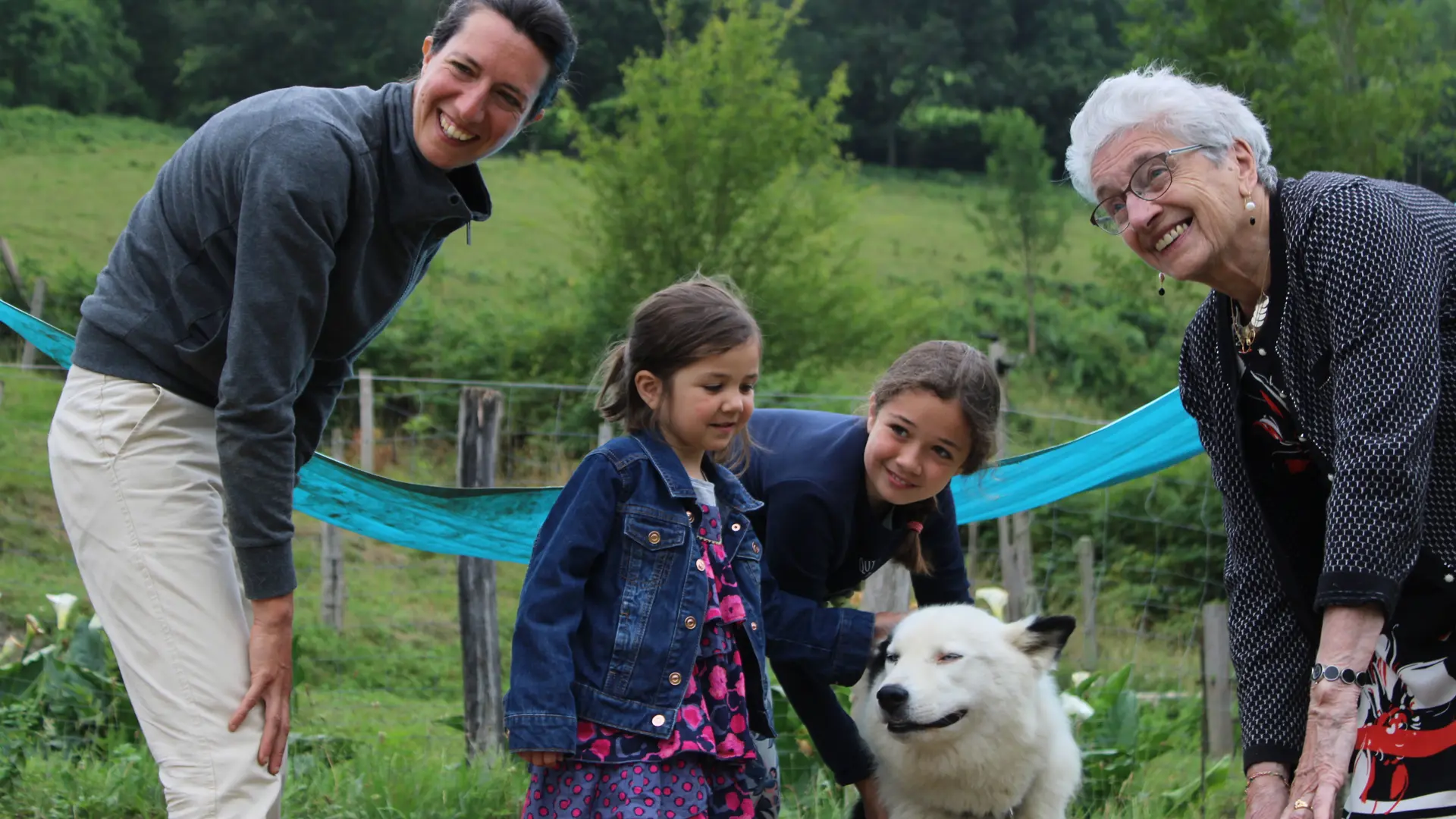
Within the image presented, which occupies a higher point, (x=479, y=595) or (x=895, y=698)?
(x=895, y=698)

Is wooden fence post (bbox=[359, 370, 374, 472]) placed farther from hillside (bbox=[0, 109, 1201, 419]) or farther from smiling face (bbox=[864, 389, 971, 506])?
smiling face (bbox=[864, 389, 971, 506])

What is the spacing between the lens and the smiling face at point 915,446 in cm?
265

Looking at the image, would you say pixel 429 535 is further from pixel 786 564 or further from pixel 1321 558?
pixel 1321 558

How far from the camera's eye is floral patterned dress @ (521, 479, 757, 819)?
2.15 meters

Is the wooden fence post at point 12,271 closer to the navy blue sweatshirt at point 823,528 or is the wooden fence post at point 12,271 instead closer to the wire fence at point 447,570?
the wire fence at point 447,570

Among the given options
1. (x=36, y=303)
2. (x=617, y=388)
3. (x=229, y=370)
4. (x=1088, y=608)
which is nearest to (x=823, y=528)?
(x=617, y=388)

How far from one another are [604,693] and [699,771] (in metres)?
0.21

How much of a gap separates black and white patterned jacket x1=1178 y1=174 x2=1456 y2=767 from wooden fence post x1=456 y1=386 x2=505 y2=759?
3.04 metres

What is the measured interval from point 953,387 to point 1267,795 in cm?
94

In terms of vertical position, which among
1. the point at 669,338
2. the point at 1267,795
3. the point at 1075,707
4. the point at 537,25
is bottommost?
the point at 1075,707

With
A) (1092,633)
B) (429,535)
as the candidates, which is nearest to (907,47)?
(1092,633)

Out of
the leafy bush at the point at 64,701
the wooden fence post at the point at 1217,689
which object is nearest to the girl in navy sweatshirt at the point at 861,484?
the leafy bush at the point at 64,701

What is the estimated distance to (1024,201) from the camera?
21.5 meters

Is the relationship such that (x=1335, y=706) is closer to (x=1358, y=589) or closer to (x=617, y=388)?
(x=1358, y=589)
